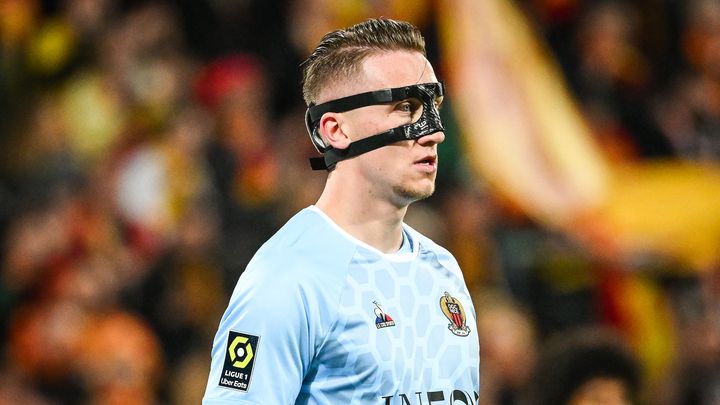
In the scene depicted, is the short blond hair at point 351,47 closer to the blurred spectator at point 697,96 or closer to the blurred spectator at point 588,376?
the blurred spectator at point 588,376

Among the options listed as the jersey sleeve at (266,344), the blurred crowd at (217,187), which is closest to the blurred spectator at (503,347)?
the blurred crowd at (217,187)

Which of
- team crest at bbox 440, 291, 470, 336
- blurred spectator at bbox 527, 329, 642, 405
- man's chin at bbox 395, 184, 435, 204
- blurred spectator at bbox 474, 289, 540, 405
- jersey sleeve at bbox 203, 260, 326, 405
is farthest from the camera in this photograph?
blurred spectator at bbox 474, 289, 540, 405

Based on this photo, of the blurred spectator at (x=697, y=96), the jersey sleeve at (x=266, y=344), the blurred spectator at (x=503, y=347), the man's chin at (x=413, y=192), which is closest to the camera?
the jersey sleeve at (x=266, y=344)

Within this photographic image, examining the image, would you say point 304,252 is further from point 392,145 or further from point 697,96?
point 697,96

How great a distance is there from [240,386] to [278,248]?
38cm

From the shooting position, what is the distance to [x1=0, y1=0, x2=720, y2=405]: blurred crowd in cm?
704

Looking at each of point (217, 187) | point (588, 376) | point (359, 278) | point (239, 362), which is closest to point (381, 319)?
point (359, 278)

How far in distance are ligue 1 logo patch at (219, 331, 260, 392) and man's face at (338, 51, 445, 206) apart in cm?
53

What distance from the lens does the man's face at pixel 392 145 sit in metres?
3.09

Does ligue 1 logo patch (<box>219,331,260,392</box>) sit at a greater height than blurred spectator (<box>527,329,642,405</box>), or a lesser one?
greater

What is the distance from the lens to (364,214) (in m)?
3.15

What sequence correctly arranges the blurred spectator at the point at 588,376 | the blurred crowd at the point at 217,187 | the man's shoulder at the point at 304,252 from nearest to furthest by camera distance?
the man's shoulder at the point at 304,252 < the blurred spectator at the point at 588,376 < the blurred crowd at the point at 217,187

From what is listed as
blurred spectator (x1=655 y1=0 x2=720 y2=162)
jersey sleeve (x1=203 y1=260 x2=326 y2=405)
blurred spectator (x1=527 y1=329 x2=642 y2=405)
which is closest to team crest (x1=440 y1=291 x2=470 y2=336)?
jersey sleeve (x1=203 y1=260 x2=326 y2=405)

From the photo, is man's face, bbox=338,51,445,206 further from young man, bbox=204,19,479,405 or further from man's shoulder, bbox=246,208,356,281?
man's shoulder, bbox=246,208,356,281
